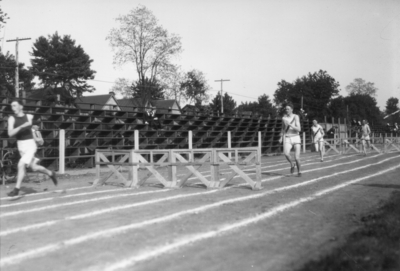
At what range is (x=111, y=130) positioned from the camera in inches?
808

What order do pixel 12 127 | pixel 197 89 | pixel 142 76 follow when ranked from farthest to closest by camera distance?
pixel 197 89
pixel 142 76
pixel 12 127

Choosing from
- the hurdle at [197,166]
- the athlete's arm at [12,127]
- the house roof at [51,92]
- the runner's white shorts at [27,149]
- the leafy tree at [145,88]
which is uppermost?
the house roof at [51,92]

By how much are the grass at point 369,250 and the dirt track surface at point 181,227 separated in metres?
0.17

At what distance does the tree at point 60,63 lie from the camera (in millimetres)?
60281

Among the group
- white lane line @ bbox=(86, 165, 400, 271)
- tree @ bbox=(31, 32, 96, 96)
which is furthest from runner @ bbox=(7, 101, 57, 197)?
tree @ bbox=(31, 32, 96, 96)

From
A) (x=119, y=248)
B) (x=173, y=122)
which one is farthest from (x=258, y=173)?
(x=173, y=122)

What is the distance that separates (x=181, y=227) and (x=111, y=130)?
49.4 ft

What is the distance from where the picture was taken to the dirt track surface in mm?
4527

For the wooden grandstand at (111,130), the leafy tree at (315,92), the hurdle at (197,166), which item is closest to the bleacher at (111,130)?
the wooden grandstand at (111,130)

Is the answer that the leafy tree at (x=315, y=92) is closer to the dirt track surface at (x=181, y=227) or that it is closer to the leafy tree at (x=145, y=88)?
the leafy tree at (x=145, y=88)

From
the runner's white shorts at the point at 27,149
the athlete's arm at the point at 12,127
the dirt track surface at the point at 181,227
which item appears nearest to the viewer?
the dirt track surface at the point at 181,227

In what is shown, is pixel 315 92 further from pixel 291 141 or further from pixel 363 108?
pixel 291 141

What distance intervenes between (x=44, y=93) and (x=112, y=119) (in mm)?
40325

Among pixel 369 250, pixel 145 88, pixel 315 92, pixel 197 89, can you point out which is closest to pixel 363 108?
pixel 315 92
